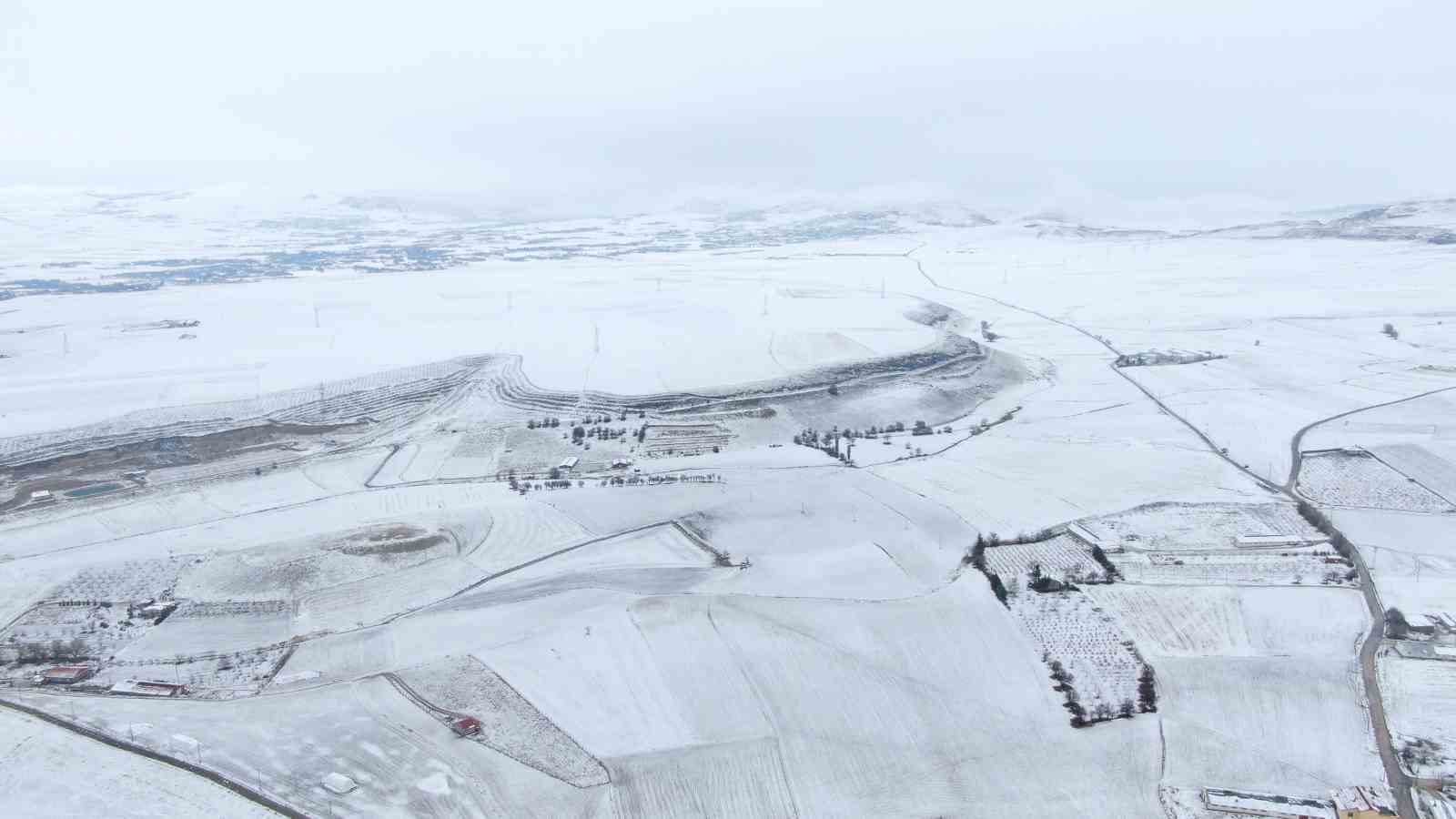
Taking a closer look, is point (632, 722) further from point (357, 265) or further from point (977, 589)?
point (357, 265)

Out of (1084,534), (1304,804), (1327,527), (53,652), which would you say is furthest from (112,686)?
(1327,527)

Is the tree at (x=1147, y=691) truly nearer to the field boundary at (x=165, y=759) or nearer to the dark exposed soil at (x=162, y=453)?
the field boundary at (x=165, y=759)

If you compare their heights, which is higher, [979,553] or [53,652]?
[979,553]

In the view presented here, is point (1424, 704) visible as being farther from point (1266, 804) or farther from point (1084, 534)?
point (1084, 534)

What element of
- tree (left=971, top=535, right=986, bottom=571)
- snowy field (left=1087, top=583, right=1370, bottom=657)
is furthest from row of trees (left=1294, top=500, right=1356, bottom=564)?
tree (left=971, top=535, right=986, bottom=571)

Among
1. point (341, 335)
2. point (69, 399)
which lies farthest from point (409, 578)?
point (341, 335)

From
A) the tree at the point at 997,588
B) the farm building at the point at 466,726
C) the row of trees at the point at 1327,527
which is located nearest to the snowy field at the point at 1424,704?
the row of trees at the point at 1327,527

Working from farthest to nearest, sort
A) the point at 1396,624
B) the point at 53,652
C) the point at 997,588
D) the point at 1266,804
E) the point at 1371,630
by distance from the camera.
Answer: the point at 997,588 < the point at 1396,624 < the point at 1371,630 < the point at 53,652 < the point at 1266,804
